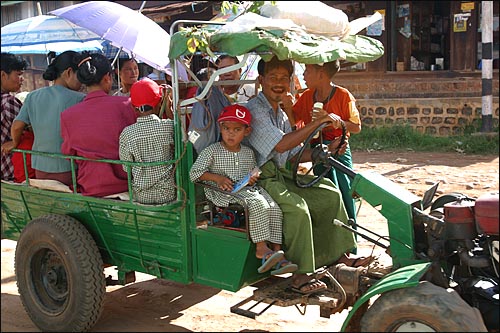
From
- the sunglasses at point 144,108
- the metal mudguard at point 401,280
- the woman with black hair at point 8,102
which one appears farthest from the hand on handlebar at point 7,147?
the metal mudguard at point 401,280

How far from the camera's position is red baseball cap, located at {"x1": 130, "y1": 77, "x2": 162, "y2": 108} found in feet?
13.9

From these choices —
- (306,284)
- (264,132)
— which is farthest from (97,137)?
(306,284)

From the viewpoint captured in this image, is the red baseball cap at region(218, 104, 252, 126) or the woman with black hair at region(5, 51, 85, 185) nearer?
the red baseball cap at region(218, 104, 252, 126)

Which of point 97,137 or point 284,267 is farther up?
point 97,137

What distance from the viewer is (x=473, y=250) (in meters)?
3.45

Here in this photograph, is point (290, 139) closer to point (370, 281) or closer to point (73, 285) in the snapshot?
point (370, 281)

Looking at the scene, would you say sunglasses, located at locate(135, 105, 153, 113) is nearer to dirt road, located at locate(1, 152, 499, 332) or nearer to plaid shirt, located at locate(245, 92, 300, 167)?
plaid shirt, located at locate(245, 92, 300, 167)

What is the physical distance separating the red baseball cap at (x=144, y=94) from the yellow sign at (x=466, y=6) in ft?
31.1

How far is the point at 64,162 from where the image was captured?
466 cm

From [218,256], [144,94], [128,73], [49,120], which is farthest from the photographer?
[128,73]

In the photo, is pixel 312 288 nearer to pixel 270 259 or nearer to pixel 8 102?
pixel 270 259

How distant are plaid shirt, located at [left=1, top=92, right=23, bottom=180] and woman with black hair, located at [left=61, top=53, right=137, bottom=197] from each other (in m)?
0.88

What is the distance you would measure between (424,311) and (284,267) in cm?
90

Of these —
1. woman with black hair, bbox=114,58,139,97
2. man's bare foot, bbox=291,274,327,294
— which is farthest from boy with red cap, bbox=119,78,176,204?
woman with black hair, bbox=114,58,139,97
